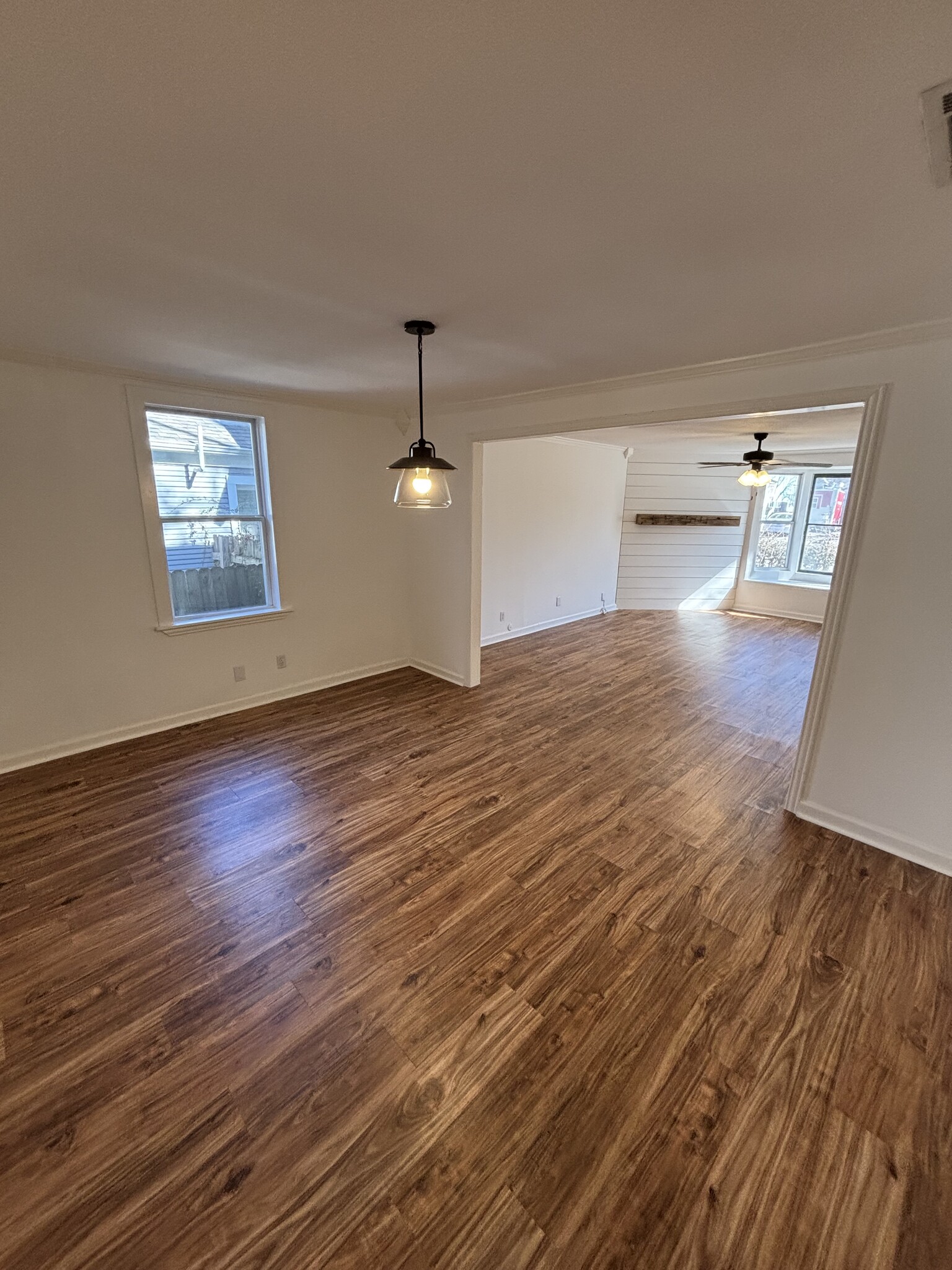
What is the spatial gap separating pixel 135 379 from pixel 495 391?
2.44m

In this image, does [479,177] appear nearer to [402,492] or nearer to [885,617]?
[402,492]

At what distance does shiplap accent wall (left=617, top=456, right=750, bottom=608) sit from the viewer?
7.57 m

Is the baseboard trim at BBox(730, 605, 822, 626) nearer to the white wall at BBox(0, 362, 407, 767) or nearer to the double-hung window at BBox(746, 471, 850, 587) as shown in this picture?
the double-hung window at BBox(746, 471, 850, 587)

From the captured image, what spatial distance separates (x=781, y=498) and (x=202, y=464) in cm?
795

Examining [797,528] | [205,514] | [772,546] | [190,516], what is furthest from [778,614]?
[190,516]

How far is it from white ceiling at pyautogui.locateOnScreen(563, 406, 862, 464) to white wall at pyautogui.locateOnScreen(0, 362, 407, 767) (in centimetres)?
218

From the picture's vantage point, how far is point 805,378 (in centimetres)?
258

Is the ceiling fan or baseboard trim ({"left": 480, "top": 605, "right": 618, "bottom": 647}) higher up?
the ceiling fan

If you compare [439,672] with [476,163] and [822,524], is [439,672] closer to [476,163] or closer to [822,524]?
[476,163]

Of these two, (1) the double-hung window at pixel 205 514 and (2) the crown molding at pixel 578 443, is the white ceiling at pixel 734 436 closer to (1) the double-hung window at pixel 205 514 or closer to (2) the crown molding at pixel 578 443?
(2) the crown molding at pixel 578 443

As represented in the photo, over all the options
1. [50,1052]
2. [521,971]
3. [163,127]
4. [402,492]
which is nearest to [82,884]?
[50,1052]

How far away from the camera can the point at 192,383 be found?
3.49 meters

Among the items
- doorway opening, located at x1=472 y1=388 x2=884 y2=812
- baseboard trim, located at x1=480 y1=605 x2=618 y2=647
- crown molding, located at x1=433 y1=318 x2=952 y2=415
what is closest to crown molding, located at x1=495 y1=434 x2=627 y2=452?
doorway opening, located at x1=472 y1=388 x2=884 y2=812

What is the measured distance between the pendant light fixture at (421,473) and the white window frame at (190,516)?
2.02 m
